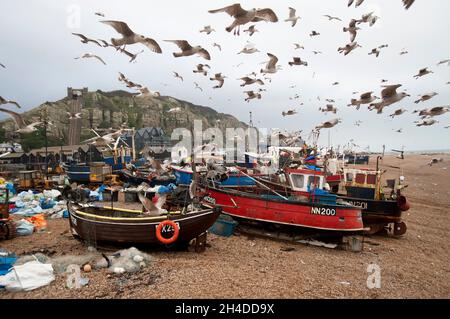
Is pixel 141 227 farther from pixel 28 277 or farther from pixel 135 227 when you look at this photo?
pixel 28 277

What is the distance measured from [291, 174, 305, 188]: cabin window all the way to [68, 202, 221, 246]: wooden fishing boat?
15.2 feet

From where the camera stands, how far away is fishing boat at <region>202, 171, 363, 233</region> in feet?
35.5

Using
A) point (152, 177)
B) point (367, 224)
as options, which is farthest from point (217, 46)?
point (152, 177)

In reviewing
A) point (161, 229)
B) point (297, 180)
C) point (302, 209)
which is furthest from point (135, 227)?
point (297, 180)

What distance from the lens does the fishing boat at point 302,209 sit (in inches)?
426

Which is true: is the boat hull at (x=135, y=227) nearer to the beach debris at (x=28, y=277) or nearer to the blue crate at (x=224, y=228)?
the beach debris at (x=28, y=277)

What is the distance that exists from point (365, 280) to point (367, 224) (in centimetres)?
614

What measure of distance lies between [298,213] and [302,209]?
8.2 inches

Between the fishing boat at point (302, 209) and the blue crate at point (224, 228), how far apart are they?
2.47 feet

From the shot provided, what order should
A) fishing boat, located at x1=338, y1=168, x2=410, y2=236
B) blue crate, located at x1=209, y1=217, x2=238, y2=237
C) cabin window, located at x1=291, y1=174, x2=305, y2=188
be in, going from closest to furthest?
blue crate, located at x1=209, y1=217, x2=238, y2=237
cabin window, located at x1=291, y1=174, x2=305, y2=188
fishing boat, located at x1=338, y1=168, x2=410, y2=236

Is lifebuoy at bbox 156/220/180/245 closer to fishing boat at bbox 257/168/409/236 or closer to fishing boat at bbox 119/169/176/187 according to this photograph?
fishing boat at bbox 257/168/409/236

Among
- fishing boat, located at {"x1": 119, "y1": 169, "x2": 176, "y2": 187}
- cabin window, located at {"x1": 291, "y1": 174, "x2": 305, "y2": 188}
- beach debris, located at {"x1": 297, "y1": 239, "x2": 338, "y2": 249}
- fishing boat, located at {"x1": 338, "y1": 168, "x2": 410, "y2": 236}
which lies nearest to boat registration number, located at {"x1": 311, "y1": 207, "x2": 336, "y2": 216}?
beach debris, located at {"x1": 297, "y1": 239, "x2": 338, "y2": 249}
